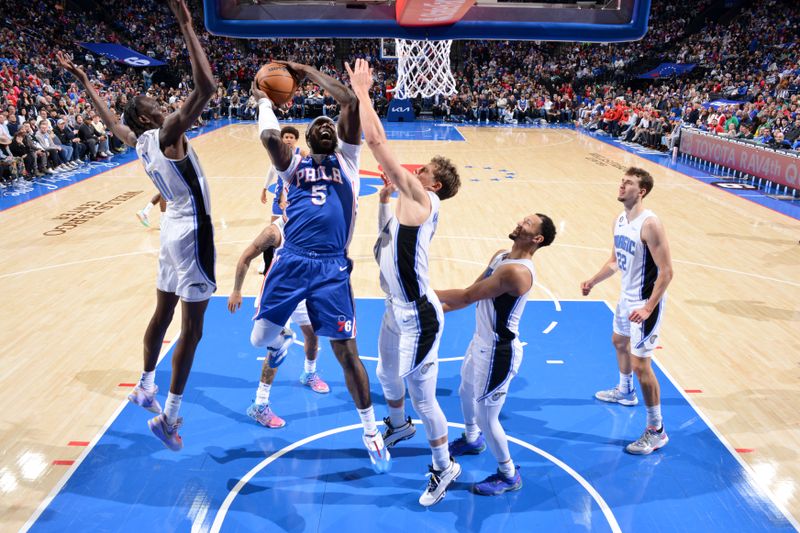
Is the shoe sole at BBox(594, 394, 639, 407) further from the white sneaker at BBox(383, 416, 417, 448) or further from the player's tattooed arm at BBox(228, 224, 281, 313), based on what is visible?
the player's tattooed arm at BBox(228, 224, 281, 313)

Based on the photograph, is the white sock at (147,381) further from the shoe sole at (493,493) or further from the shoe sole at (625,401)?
the shoe sole at (625,401)

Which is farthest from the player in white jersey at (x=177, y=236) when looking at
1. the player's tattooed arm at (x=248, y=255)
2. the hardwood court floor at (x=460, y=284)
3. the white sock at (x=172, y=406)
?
the hardwood court floor at (x=460, y=284)

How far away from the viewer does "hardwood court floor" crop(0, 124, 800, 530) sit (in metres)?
4.60

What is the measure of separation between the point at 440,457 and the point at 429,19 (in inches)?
130

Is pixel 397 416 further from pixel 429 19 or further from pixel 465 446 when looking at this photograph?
pixel 429 19

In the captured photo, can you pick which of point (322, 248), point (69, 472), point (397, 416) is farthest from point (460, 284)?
point (69, 472)

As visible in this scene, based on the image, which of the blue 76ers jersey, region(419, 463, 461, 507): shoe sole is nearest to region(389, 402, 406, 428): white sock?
region(419, 463, 461, 507): shoe sole

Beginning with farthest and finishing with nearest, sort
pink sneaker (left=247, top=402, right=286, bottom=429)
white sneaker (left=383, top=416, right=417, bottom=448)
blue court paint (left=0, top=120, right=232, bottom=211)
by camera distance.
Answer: blue court paint (left=0, top=120, right=232, bottom=211) → pink sneaker (left=247, top=402, right=286, bottom=429) → white sneaker (left=383, top=416, right=417, bottom=448)

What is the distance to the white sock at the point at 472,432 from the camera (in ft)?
13.9

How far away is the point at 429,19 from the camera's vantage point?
204 inches

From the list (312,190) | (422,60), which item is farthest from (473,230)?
(312,190)

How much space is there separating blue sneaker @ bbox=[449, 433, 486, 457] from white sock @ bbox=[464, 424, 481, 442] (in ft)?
0.06

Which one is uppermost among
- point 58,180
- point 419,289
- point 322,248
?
point 322,248

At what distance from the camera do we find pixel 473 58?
32125 millimetres
